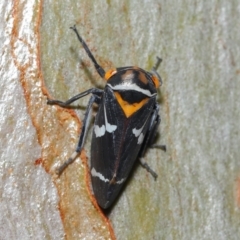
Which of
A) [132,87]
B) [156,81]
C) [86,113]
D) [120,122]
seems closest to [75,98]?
[86,113]

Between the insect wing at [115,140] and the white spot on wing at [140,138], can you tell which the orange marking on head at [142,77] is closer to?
the insect wing at [115,140]

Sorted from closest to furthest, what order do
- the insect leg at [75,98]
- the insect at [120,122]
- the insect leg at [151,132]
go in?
the insect leg at [75,98]
the insect at [120,122]
the insect leg at [151,132]

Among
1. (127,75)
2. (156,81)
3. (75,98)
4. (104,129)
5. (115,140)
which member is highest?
(75,98)

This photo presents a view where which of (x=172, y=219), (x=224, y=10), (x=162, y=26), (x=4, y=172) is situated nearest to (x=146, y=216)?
(x=172, y=219)

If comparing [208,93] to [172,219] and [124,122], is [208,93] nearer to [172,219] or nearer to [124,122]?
[124,122]

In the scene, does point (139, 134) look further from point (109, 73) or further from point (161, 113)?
point (109, 73)

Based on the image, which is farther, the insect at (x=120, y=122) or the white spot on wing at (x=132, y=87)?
the white spot on wing at (x=132, y=87)

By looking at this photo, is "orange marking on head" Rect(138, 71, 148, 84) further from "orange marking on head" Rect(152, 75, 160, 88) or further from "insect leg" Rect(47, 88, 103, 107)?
"insect leg" Rect(47, 88, 103, 107)

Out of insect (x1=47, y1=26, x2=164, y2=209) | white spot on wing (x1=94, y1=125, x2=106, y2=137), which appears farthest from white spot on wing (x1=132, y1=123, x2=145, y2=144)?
white spot on wing (x1=94, y1=125, x2=106, y2=137)

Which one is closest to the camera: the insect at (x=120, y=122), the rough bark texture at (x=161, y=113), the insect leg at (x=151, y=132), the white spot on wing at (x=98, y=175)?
the rough bark texture at (x=161, y=113)

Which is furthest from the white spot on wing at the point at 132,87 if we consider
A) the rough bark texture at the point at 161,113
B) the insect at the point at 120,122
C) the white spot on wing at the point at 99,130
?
the white spot on wing at the point at 99,130
